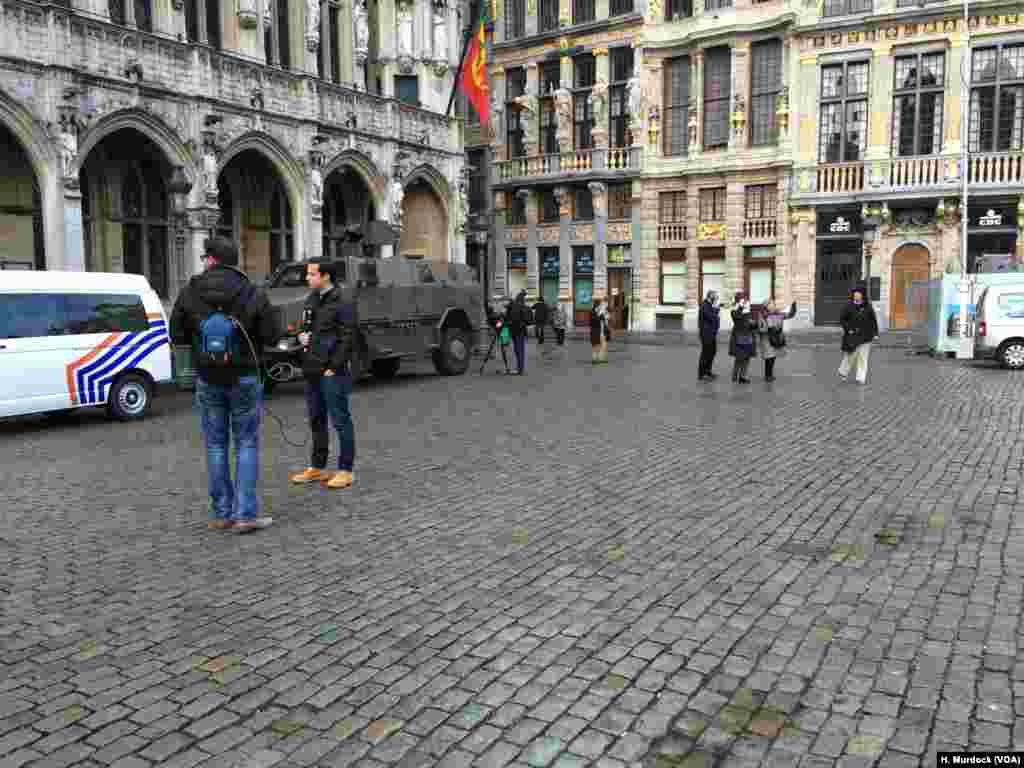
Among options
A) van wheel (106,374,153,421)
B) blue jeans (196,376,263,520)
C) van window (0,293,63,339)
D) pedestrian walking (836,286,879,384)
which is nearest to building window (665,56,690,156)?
pedestrian walking (836,286,879,384)

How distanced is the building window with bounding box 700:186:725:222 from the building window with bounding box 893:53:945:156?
688cm

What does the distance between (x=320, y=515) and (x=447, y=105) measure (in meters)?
24.9

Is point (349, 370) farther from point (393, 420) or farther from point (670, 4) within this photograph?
point (670, 4)

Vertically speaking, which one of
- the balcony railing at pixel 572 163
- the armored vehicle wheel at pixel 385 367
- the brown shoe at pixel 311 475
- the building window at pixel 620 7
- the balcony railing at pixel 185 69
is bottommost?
the brown shoe at pixel 311 475

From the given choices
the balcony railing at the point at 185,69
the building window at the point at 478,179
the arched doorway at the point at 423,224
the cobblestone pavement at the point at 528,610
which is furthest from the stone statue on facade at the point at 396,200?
the cobblestone pavement at the point at 528,610

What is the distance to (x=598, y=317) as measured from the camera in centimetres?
2344

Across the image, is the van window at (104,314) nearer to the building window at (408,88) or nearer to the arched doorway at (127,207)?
the arched doorway at (127,207)

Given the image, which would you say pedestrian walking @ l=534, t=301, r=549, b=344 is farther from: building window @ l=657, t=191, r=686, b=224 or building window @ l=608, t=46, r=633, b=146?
building window @ l=608, t=46, r=633, b=146

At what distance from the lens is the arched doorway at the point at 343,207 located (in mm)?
27953

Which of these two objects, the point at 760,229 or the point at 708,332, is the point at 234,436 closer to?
the point at 708,332

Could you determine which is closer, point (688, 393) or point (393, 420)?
point (393, 420)

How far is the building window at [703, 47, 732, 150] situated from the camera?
3778 cm

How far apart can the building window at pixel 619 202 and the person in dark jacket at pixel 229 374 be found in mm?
35275

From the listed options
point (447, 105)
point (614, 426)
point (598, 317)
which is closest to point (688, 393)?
point (614, 426)
